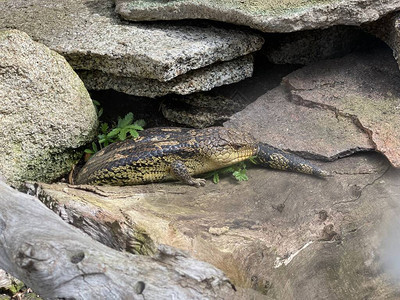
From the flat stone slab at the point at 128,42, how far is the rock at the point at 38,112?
15.2 inches

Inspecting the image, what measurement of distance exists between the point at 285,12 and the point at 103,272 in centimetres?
353

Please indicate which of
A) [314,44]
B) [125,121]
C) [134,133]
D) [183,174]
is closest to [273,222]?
[183,174]

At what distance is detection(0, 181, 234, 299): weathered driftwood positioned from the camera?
3480 mm

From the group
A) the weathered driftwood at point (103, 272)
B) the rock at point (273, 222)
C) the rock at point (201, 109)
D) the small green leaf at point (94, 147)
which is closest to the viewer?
the weathered driftwood at point (103, 272)

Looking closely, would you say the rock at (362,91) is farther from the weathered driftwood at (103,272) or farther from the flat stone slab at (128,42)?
the weathered driftwood at (103,272)

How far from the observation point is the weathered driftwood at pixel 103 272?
348 centimetres

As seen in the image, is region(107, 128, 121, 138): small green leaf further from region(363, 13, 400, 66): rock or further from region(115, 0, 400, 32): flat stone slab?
region(363, 13, 400, 66): rock

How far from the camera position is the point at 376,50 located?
6.82 m

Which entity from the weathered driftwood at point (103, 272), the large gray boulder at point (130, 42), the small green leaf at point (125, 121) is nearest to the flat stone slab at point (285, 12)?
the large gray boulder at point (130, 42)

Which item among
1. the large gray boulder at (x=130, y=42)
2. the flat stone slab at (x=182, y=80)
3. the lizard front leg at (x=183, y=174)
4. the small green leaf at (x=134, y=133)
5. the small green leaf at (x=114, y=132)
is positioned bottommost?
the lizard front leg at (x=183, y=174)

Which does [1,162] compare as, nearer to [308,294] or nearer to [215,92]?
[215,92]

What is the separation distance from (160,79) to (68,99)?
1063 mm

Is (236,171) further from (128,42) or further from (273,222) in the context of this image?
(128,42)

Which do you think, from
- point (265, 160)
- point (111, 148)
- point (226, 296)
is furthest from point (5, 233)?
point (265, 160)
